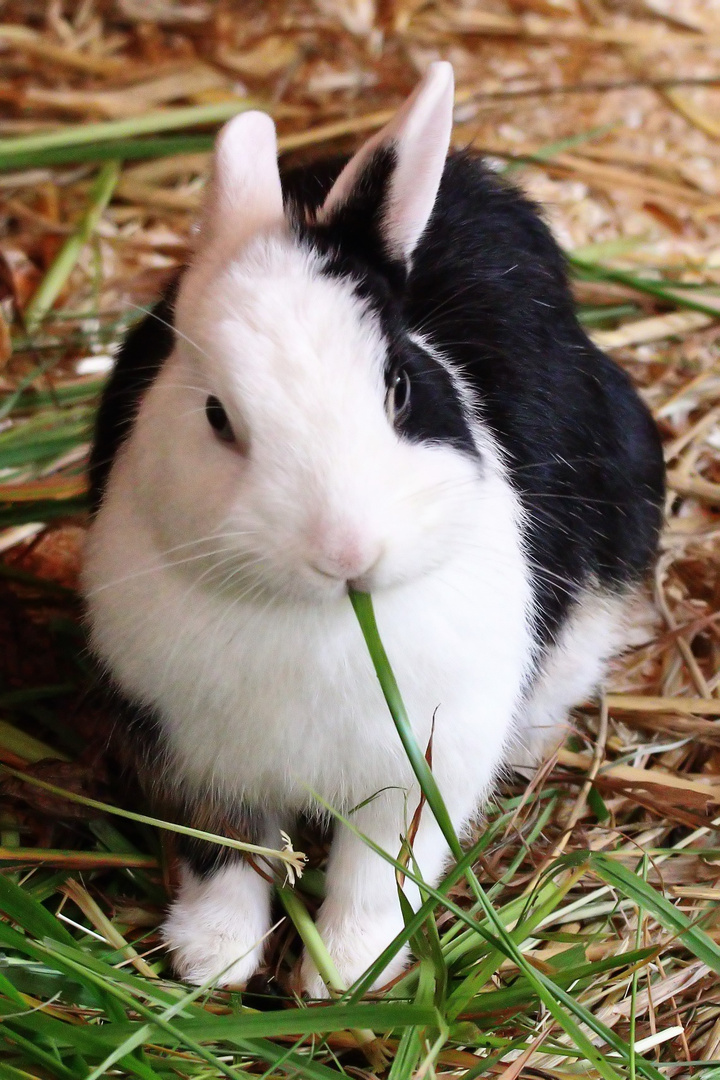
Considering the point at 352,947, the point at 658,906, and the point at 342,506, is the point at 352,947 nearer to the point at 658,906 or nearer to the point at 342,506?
the point at 658,906

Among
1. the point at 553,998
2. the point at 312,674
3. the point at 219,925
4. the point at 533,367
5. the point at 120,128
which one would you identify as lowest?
the point at 219,925

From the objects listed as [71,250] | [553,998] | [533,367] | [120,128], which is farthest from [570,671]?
[120,128]

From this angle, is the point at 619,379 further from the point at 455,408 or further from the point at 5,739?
the point at 5,739

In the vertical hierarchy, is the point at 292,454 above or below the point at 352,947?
above

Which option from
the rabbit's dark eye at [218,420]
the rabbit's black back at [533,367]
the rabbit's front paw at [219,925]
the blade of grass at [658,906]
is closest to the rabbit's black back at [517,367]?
the rabbit's black back at [533,367]

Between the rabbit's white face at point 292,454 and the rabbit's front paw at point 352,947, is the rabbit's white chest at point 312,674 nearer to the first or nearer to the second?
the rabbit's white face at point 292,454

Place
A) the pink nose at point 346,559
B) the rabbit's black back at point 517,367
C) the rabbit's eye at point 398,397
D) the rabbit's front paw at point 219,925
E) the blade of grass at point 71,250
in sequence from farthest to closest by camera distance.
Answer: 1. the blade of grass at point 71,250
2. the rabbit's front paw at point 219,925
3. the rabbit's black back at point 517,367
4. the rabbit's eye at point 398,397
5. the pink nose at point 346,559
